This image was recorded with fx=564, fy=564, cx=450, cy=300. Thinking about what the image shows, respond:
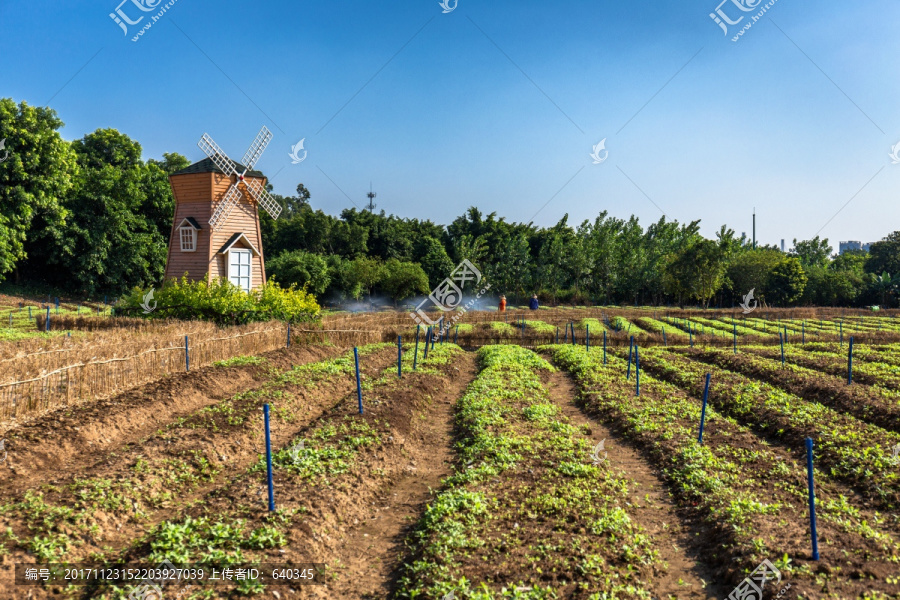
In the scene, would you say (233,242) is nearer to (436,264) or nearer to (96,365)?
(96,365)

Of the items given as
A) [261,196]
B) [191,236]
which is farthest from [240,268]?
[261,196]

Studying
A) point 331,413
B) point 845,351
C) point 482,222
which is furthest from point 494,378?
point 482,222

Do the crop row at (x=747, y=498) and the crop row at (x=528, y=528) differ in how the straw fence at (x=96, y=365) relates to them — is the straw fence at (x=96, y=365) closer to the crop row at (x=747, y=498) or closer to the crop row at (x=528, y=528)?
the crop row at (x=528, y=528)

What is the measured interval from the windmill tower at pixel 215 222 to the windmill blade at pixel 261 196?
6 centimetres

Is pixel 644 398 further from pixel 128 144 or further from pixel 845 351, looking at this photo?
pixel 128 144

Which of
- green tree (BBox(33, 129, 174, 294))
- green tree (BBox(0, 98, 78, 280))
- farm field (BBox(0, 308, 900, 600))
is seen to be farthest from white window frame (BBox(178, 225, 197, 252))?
green tree (BBox(33, 129, 174, 294))

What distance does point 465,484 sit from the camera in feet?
35.3

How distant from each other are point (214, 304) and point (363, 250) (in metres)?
39.6

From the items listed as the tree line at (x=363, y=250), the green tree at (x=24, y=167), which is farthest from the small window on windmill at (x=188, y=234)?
the green tree at (x=24, y=167)

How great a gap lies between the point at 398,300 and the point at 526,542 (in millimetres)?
51985

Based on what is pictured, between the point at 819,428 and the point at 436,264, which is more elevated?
the point at 436,264

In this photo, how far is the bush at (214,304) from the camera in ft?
95.4

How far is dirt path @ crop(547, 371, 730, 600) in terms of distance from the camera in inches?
305

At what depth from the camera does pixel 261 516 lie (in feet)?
29.0
